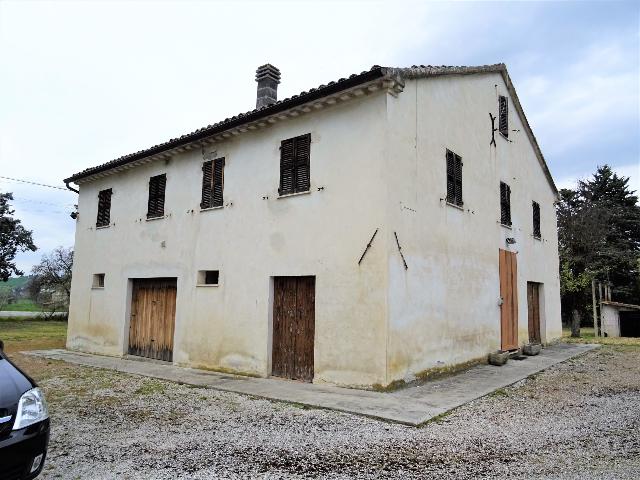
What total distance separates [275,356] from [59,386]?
4163 millimetres

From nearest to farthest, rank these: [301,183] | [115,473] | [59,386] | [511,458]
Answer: [115,473] → [511,458] → [59,386] → [301,183]

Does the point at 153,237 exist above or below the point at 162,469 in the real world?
above

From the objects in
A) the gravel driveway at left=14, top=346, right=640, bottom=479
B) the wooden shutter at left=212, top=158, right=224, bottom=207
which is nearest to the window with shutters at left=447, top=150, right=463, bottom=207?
the gravel driveway at left=14, top=346, right=640, bottom=479

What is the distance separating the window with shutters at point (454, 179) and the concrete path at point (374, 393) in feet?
12.9

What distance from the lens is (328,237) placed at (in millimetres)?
8945

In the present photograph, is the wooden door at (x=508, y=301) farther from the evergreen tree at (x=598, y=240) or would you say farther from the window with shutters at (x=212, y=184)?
the evergreen tree at (x=598, y=240)

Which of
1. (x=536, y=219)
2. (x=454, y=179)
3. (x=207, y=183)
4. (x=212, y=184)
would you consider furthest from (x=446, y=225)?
(x=536, y=219)

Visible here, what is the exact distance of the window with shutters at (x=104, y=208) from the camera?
14.6 metres

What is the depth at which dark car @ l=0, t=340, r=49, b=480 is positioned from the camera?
3.17m

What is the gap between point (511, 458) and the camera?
4.81 m

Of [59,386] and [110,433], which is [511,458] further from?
[59,386]

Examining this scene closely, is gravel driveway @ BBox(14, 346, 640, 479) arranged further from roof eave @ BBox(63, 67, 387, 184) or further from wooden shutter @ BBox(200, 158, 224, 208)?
roof eave @ BBox(63, 67, 387, 184)

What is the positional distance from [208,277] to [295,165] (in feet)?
12.4

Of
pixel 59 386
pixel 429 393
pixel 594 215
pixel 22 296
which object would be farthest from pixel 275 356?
pixel 22 296
